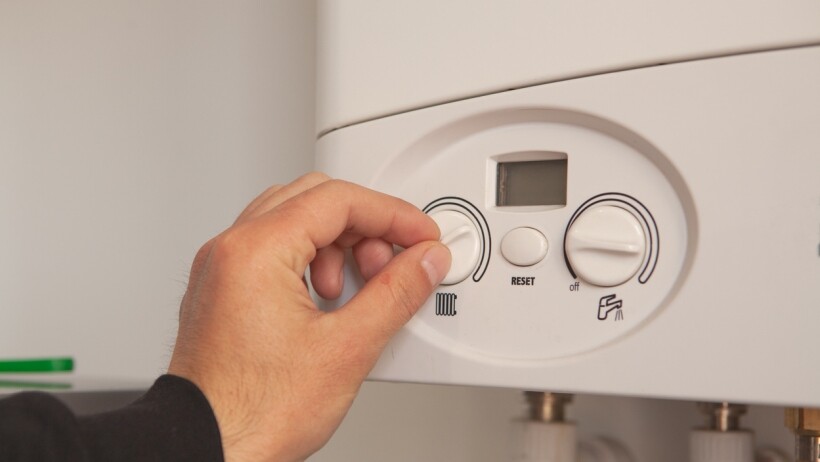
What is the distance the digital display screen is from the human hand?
0.16 feet

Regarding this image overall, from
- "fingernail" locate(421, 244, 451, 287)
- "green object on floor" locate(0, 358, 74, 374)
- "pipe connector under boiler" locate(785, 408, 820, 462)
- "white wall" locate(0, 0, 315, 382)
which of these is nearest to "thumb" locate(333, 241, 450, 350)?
"fingernail" locate(421, 244, 451, 287)

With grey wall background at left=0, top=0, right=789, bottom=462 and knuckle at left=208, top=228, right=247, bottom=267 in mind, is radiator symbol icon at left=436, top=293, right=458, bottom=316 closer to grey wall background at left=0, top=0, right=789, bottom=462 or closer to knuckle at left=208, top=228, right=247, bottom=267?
knuckle at left=208, top=228, right=247, bottom=267

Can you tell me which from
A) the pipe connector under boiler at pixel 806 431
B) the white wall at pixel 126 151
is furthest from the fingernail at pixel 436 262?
the white wall at pixel 126 151

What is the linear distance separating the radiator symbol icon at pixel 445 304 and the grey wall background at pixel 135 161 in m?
0.27

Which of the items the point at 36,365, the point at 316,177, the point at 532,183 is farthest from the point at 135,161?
the point at 532,183

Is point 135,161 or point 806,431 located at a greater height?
point 135,161

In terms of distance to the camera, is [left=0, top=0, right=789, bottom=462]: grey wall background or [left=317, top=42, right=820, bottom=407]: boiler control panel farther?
[left=0, top=0, right=789, bottom=462]: grey wall background

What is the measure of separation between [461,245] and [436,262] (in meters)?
0.02

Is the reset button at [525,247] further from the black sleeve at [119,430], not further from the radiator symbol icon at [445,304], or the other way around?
the black sleeve at [119,430]

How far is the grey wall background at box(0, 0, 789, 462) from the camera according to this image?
2.59 feet

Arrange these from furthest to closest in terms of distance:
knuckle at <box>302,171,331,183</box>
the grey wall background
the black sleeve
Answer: the grey wall background → knuckle at <box>302,171,331,183</box> → the black sleeve

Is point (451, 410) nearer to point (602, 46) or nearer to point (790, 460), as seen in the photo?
point (790, 460)

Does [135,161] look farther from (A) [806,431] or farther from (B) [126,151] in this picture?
(A) [806,431]

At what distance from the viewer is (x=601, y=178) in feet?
1.53
